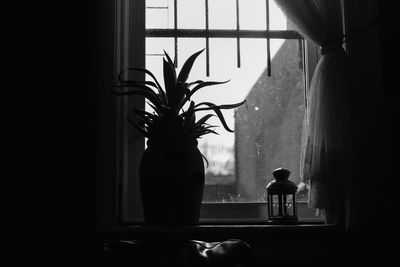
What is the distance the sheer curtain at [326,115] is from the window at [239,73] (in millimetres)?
246

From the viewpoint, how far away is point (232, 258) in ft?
3.87

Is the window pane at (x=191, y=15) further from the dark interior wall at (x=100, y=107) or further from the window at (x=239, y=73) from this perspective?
the dark interior wall at (x=100, y=107)

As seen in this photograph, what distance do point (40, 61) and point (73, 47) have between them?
120mm

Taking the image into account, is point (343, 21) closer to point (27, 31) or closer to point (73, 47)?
point (73, 47)

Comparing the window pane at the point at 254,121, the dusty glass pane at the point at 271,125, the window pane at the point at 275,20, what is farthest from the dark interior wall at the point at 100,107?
the window pane at the point at 275,20

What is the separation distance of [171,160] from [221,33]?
624 mm

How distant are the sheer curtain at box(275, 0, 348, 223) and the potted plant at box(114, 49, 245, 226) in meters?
0.30

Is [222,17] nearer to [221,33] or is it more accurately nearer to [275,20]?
[221,33]

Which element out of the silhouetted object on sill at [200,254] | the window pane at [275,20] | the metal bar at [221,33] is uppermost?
the window pane at [275,20]

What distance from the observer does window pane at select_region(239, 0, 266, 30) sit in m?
2.06

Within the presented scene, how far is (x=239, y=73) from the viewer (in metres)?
2.04

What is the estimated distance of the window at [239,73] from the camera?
1985mm

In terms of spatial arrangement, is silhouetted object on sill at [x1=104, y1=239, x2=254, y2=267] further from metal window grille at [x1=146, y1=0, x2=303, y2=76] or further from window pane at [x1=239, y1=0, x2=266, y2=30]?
window pane at [x1=239, y1=0, x2=266, y2=30]

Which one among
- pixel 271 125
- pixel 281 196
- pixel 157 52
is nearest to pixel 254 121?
pixel 271 125
